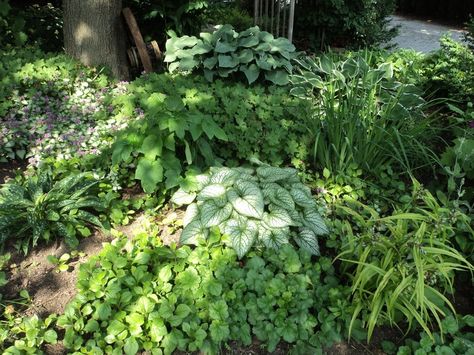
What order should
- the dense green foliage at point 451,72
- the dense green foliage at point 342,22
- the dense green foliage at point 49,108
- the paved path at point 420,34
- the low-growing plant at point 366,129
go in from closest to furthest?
the low-growing plant at point 366,129 → the dense green foliage at point 49,108 → the dense green foliage at point 451,72 → the dense green foliage at point 342,22 → the paved path at point 420,34

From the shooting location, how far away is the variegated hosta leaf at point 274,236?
7.89 ft

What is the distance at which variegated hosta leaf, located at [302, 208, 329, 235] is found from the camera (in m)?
2.54

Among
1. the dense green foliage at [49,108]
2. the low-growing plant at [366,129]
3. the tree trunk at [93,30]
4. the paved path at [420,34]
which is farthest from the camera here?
the paved path at [420,34]

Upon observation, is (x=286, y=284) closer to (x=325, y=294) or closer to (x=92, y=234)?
(x=325, y=294)

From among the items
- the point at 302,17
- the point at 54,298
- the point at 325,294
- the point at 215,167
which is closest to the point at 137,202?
the point at 215,167

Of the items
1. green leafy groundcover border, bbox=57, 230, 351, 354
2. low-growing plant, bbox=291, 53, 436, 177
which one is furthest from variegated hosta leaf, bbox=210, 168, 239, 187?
low-growing plant, bbox=291, 53, 436, 177

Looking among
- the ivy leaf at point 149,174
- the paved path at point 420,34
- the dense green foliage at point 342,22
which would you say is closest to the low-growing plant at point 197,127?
the ivy leaf at point 149,174

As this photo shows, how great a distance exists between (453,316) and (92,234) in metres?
2.18

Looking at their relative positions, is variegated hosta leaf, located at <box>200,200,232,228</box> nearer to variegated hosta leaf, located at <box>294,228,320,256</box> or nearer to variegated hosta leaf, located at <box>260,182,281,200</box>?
variegated hosta leaf, located at <box>260,182,281,200</box>

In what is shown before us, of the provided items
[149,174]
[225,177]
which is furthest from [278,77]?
[149,174]

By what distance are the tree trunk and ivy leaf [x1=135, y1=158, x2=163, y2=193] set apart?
2.40m

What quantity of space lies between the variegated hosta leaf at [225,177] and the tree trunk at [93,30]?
256 cm

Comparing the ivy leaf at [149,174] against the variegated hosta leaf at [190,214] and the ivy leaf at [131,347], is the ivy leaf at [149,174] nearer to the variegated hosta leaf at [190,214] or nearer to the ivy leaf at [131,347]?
the variegated hosta leaf at [190,214]

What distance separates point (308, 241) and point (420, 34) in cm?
860
